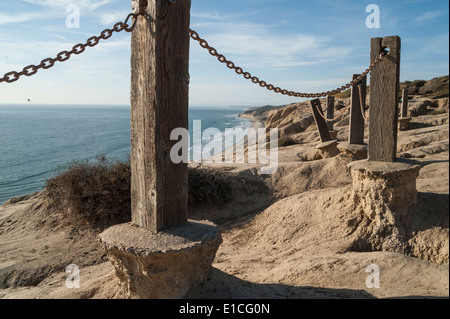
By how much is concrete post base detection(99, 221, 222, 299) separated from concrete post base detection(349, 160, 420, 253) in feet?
9.22

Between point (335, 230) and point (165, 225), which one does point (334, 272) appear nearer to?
point (335, 230)

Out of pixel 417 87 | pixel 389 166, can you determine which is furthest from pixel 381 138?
pixel 417 87

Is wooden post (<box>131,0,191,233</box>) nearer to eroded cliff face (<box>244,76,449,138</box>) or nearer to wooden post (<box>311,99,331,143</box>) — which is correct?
wooden post (<box>311,99,331,143</box>)

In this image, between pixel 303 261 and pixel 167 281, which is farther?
pixel 303 261

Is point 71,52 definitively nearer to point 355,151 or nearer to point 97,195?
point 97,195

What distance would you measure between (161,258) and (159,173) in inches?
28.0

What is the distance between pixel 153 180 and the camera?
2936mm

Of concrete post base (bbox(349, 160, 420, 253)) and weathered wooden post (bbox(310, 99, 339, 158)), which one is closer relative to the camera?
concrete post base (bbox(349, 160, 420, 253))

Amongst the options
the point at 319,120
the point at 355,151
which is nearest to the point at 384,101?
the point at 355,151

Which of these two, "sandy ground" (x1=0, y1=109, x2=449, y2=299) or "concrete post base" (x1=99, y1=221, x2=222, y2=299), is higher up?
"concrete post base" (x1=99, y1=221, x2=222, y2=299)

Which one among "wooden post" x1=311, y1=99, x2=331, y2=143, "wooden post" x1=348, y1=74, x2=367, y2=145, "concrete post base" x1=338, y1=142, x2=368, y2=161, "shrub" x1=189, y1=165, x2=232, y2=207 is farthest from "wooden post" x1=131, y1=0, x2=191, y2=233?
"wooden post" x1=311, y1=99, x2=331, y2=143

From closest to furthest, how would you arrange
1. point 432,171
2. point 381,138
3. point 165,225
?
point 165,225 < point 381,138 < point 432,171

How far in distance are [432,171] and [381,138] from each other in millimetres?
2844

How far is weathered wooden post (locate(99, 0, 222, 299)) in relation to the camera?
281 centimetres
